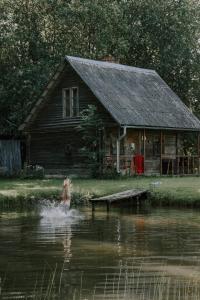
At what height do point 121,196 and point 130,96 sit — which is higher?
point 130,96

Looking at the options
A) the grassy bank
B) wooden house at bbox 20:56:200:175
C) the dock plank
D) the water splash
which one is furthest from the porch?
the water splash

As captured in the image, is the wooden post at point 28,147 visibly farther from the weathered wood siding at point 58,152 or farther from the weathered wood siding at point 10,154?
the weathered wood siding at point 10,154

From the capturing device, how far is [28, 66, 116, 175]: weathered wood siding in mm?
36938

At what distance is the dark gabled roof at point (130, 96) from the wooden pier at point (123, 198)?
369 inches

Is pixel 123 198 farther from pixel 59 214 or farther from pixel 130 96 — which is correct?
pixel 130 96

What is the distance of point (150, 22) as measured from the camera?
163 ft

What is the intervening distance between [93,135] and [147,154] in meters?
4.55

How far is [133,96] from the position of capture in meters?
37.1

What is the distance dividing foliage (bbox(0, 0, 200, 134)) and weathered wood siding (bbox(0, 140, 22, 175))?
353 cm

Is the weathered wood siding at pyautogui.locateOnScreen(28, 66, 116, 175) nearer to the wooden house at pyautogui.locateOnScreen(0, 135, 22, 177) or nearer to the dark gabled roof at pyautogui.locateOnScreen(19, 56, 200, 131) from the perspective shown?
the dark gabled roof at pyautogui.locateOnScreen(19, 56, 200, 131)

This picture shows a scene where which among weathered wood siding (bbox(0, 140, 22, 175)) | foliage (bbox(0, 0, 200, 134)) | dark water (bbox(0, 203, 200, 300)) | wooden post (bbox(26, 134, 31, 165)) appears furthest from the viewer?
foliage (bbox(0, 0, 200, 134))

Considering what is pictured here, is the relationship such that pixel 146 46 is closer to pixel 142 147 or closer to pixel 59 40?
pixel 59 40


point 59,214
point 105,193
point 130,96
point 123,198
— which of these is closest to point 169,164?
point 130,96

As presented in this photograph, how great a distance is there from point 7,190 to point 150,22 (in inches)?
1135
